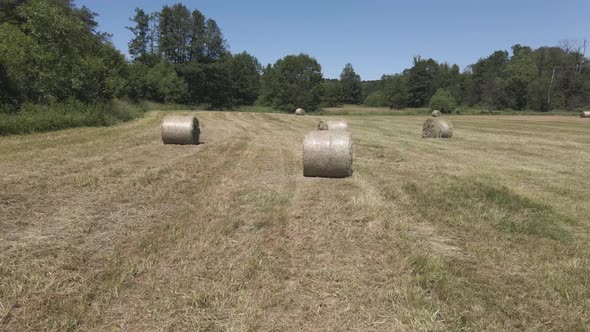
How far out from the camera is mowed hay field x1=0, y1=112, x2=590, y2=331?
12.5 ft

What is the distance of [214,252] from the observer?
5168 mm

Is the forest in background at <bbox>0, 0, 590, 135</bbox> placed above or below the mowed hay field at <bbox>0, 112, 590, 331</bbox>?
above

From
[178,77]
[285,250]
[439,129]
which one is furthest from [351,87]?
[285,250]

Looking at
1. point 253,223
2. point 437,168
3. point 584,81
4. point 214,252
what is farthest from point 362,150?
point 584,81

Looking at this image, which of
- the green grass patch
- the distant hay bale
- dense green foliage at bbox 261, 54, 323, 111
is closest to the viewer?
the green grass patch

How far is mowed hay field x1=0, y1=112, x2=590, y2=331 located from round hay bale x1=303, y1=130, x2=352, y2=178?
34cm

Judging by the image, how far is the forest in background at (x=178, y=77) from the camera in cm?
2055

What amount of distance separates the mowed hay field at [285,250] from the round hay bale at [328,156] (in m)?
0.34

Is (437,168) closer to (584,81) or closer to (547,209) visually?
(547,209)

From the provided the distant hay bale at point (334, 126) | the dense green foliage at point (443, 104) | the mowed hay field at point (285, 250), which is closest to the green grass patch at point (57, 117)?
the mowed hay field at point (285, 250)

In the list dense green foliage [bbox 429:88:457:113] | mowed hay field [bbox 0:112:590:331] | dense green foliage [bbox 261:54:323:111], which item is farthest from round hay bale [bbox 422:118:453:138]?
dense green foliage [bbox 261:54:323:111]

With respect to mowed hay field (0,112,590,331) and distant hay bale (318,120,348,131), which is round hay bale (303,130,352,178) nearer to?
mowed hay field (0,112,590,331)

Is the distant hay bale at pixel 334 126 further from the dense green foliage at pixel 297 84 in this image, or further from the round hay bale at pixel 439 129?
the dense green foliage at pixel 297 84

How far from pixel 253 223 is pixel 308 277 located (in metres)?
1.98
